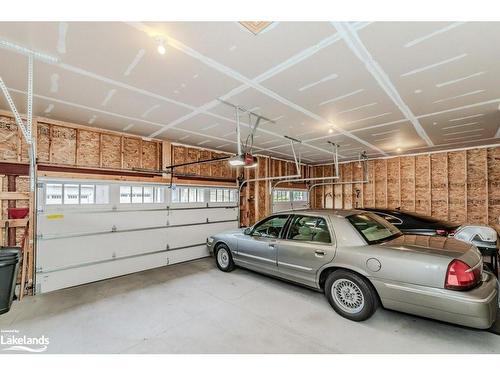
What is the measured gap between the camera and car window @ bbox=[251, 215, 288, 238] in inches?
153

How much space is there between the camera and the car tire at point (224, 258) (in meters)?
4.62

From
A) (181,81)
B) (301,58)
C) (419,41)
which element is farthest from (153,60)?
(419,41)

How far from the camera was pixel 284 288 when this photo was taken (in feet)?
12.5

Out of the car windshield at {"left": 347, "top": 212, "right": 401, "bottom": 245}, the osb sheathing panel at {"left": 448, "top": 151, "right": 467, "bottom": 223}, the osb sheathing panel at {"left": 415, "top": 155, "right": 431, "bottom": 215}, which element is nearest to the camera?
the car windshield at {"left": 347, "top": 212, "right": 401, "bottom": 245}

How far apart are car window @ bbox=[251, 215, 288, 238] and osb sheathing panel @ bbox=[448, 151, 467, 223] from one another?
629 centimetres

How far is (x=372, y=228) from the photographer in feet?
10.5

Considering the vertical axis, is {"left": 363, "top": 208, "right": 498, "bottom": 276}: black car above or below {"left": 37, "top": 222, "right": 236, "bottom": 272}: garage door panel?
above

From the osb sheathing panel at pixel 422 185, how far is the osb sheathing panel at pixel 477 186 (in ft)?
3.05

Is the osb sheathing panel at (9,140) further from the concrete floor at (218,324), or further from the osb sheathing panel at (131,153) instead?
the concrete floor at (218,324)

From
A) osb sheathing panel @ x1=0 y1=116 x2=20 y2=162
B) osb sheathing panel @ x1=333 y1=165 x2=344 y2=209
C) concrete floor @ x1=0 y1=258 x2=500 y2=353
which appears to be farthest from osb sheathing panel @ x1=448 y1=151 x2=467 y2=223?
osb sheathing panel @ x1=0 y1=116 x2=20 y2=162

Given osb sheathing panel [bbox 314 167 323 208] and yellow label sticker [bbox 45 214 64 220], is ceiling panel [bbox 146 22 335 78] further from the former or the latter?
osb sheathing panel [bbox 314 167 323 208]

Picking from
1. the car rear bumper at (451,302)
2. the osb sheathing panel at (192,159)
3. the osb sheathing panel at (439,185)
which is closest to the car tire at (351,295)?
the car rear bumper at (451,302)

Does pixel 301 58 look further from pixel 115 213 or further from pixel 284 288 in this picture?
pixel 115 213

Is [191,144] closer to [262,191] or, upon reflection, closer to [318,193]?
[262,191]
